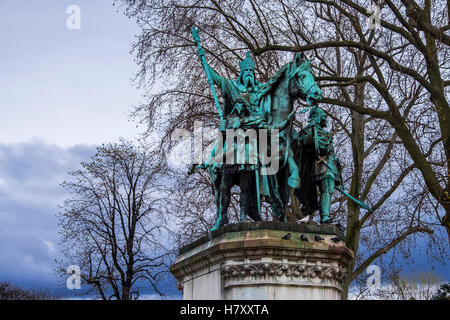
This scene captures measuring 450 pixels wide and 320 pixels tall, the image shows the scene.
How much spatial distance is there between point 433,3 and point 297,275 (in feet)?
37.5

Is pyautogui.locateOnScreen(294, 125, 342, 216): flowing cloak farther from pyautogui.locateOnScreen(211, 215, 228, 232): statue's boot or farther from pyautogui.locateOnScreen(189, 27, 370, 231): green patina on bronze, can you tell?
pyautogui.locateOnScreen(211, 215, 228, 232): statue's boot

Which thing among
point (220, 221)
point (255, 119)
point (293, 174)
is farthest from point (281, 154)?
point (220, 221)

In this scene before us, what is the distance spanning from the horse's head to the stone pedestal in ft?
6.37

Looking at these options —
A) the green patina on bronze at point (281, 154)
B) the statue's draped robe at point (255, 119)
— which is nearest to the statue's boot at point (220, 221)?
the green patina on bronze at point (281, 154)

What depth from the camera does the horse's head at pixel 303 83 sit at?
9680 millimetres

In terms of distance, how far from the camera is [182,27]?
19797 millimetres

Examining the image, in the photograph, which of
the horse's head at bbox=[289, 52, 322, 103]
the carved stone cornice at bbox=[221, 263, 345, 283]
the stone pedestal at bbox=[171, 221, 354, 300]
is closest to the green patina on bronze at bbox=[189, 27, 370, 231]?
the horse's head at bbox=[289, 52, 322, 103]

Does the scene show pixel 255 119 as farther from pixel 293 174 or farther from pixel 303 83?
pixel 293 174

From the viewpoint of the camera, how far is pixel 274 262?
869cm

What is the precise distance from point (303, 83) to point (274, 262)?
2.83 metres

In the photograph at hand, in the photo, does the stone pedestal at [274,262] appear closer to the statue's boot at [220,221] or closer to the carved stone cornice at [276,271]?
the carved stone cornice at [276,271]

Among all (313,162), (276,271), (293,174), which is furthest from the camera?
(313,162)
